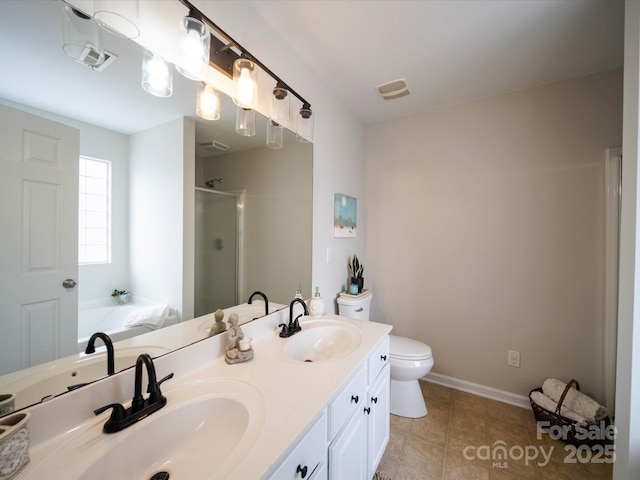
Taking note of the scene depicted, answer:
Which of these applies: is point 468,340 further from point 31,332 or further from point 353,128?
point 31,332

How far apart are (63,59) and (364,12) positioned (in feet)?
4.38

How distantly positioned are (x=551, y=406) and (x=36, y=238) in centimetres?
281

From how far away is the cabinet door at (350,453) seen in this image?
85 cm

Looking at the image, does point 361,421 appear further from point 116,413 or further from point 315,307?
point 116,413

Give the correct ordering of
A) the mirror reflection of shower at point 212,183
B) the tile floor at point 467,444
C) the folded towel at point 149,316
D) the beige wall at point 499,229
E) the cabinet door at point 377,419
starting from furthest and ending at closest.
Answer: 1. the beige wall at point 499,229
2. the tile floor at point 467,444
3. the cabinet door at point 377,419
4. the mirror reflection of shower at point 212,183
5. the folded towel at point 149,316

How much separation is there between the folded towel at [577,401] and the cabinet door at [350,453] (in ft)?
5.08

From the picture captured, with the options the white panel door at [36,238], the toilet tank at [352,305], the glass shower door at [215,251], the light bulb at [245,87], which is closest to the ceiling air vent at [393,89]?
the light bulb at [245,87]

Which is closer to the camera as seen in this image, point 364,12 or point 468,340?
point 364,12

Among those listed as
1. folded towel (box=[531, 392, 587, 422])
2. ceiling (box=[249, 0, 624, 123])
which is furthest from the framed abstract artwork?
folded towel (box=[531, 392, 587, 422])

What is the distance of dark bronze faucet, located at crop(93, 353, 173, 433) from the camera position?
617 millimetres

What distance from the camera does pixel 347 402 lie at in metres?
0.93

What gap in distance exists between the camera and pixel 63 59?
0.67 meters

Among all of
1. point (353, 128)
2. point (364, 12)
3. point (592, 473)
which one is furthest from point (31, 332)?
point (592, 473)

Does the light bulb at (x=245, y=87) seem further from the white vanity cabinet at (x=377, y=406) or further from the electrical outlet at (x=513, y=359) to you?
the electrical outlet at (x=513, y=359)
